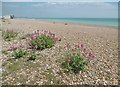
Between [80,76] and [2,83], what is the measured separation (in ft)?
11.8

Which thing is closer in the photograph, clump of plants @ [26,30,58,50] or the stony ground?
the stony ground

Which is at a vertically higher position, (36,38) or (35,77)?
(36,38)

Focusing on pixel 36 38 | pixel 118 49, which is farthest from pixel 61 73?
pixel 118 49

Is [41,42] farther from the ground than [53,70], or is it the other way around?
[41,42]

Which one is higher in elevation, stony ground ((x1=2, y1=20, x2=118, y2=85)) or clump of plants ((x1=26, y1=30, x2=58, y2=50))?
clump of plants ((x1=26, y1=30, x2=58, y2=50))

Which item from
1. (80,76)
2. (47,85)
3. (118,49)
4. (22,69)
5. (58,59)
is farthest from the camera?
(118,49)

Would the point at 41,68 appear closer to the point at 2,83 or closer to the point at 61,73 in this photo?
the point at 61,73

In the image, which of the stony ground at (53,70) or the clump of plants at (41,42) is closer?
the stony ground at (53,70)

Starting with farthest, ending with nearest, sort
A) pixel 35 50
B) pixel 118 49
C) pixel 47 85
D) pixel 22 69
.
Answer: pixel 118 49 < pixel 35 50 < pixel 22 69 < pixel 47 85

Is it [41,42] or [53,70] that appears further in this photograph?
[41,42]

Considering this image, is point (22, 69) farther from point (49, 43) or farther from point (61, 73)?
point (49, 43)

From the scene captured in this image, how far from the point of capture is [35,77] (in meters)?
10.9

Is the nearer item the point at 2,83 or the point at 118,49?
the point at 2,83

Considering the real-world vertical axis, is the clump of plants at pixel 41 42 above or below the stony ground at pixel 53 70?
above
